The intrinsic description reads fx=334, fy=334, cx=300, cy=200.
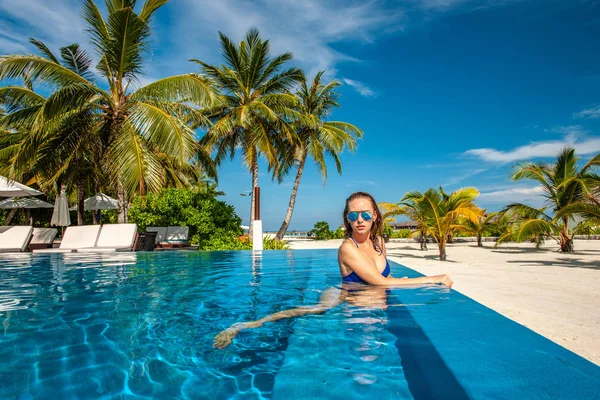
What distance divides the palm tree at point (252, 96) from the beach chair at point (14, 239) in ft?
26.5

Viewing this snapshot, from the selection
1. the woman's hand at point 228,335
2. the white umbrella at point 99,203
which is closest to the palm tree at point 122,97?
the white umbrella at point 99,203

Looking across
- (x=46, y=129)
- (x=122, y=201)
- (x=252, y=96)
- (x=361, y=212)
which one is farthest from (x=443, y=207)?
(x=46, y=129)

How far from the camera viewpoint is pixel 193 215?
1470 cm

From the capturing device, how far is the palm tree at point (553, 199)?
1012 cm

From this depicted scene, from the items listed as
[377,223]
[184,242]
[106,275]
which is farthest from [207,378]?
[184,242]

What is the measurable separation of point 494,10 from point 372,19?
5402 mm

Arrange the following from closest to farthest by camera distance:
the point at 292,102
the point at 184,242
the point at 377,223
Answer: the point at 377,223 < the point at 184,242 < the point at 292,102

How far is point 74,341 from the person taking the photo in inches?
96.1

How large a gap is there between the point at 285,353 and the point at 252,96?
1594 centimetres

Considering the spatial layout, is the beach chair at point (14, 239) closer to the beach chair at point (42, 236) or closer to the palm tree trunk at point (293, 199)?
the beach chair at point (42, 236)

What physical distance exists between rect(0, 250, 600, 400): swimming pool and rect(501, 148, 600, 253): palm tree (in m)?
8.59

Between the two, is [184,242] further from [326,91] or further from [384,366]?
[384,366]

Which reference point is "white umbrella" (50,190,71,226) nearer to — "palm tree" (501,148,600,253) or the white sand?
the white sand

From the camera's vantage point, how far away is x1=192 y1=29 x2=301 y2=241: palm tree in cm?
1562
